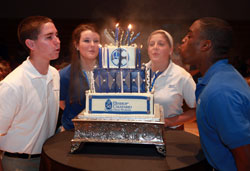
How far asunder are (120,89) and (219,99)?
2.55 ft

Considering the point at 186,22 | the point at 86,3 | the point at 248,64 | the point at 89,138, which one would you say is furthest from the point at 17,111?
the point at 248,64

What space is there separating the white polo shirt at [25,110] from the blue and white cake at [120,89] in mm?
385

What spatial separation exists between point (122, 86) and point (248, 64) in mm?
4756

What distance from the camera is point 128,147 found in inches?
71.8

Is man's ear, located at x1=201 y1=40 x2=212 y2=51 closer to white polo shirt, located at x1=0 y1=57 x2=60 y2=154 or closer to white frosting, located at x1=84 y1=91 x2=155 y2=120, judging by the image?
white frosting, located at x1=84 y1=91 x2=155 y2=120

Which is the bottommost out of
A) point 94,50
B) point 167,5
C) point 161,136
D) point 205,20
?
point 161,136

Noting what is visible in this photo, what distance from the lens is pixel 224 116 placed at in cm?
124

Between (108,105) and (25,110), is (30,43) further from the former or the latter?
(108,105)

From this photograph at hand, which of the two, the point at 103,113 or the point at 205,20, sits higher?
the point at 205,20

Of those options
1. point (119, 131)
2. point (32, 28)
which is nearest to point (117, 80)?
point (119, 131)

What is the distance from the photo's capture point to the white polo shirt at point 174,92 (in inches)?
96.3

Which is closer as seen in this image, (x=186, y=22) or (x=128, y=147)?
(x=128, y=147)

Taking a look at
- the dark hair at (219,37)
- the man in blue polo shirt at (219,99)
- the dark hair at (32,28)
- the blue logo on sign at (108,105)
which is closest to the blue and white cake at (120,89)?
the blue logo on sign at (108,105)

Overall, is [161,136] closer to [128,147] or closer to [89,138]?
[128,147]
